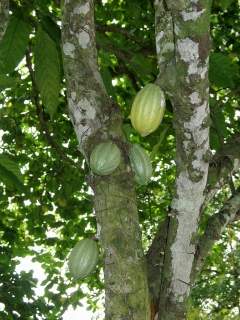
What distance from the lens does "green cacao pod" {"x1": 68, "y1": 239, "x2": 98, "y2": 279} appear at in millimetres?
1511

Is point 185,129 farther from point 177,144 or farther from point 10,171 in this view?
point 10,171

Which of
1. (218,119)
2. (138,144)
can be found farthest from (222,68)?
(138,144)

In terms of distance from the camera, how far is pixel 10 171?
5.54ft

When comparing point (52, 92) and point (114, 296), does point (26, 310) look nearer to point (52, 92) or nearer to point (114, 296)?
point (52, 92)

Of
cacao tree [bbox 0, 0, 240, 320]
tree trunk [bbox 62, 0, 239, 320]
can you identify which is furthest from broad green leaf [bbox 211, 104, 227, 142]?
tree trunk [bbox 62, 0, 239, 320]

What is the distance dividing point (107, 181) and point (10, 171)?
419mm

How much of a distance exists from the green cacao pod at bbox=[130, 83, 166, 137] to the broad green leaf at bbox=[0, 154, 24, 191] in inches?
18.4

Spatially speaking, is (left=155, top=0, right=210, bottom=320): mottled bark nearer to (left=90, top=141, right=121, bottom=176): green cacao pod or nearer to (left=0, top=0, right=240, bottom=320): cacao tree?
(left=0, top=0, right=240, bottom=320): cacao tree

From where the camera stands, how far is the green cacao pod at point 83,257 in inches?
59.5

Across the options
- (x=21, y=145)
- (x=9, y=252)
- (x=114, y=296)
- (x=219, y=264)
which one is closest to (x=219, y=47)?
(x=21, y=145)

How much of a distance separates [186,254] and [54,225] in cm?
388

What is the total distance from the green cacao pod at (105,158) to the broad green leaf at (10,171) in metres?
0.34

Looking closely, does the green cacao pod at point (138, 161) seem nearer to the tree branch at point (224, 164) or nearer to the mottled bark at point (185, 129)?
the mottled bark at point (185, 129)

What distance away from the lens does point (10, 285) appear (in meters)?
3.91
